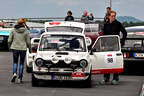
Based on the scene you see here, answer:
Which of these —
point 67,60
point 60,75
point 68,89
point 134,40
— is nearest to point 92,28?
point 134,40

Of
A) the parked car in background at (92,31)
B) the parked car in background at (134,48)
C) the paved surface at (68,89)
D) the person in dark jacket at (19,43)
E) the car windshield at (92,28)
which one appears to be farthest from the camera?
the car windshield at (92,28)

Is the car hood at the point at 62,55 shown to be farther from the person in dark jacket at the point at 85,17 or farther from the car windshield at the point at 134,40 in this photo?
the person in dark jacket at the point at 85,17

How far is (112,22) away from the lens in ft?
53.2

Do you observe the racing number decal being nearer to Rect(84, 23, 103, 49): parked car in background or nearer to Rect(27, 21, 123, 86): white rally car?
Rect(27, 21, 123, 86): white rally car

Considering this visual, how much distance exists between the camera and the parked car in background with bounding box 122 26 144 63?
18.4m

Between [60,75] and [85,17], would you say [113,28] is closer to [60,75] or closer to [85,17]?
[60,75]

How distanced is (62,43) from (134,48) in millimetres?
3690

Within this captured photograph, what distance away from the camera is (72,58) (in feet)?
48.0

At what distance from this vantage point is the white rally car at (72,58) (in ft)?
47.6

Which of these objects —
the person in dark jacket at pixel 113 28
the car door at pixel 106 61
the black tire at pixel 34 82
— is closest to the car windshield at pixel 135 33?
the person in dark jacket at pixel 113 28

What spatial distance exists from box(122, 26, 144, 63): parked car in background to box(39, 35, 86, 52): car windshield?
10.0 feet

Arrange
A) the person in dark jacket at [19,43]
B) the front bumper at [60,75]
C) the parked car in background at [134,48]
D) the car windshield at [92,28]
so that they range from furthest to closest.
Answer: the car windshield at [92,28] → the parked car in background at [134,48] → the person in dark jacket at [19,43] → the front bumper at [60,75]

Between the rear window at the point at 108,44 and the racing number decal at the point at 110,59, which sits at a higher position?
the rear window at the point at 108,44

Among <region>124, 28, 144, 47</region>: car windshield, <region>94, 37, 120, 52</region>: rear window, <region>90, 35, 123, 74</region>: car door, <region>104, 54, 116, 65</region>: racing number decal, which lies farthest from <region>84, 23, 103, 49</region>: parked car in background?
<region>104, 54, 116, 65</region>: racing number decal
